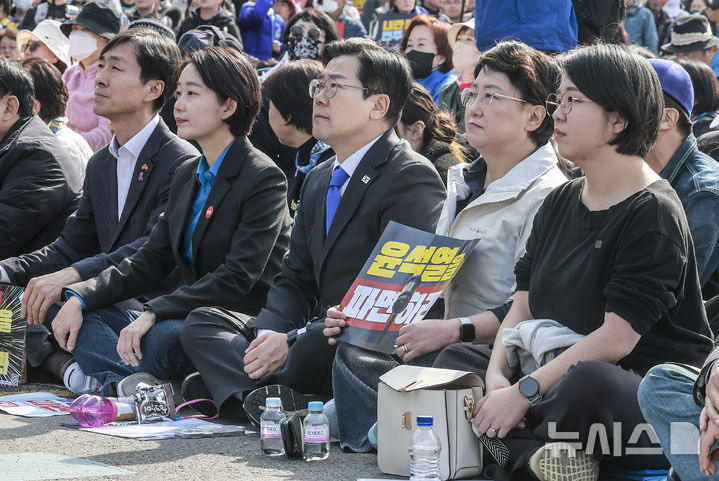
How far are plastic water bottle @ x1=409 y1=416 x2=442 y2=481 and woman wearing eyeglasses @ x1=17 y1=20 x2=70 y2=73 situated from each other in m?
7.44

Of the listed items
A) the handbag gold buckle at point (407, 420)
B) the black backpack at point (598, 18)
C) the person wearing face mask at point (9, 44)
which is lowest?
the handbag gold buckle at point (407, 420)

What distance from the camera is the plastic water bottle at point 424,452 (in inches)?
144

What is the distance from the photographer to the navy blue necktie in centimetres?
512

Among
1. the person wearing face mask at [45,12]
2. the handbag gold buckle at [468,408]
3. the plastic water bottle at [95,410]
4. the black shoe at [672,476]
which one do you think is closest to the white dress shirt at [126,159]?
the plastic water bottle at [95,410]

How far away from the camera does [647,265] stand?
362cm

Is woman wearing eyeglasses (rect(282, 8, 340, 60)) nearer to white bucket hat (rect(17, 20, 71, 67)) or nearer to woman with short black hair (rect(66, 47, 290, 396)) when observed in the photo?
white bucket hat (rect(17, 20, 71, 67))

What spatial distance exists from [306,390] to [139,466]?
105cm

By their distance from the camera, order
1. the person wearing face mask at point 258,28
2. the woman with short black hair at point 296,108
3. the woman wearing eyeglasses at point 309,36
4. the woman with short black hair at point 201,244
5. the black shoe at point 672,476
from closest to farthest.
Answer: the black shoe at point 672,476 < the woman with short black hair at point 201,244 < the woman with short black hair at point 296,108 < the woman wearing eyeglasses at point 309,36 < the person wearing face mask at point 258,28

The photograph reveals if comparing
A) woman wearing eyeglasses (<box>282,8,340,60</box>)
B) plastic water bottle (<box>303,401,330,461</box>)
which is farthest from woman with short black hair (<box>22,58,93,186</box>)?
plastic water bottle (<box>303,401,330,461</box>)

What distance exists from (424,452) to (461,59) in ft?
17.9

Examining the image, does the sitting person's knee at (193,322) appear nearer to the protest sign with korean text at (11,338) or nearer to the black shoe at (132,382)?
the black shoe at (132,382)

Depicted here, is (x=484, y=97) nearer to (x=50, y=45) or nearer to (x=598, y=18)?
(x=598, y=18)

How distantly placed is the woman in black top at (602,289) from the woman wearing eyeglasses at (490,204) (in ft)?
1.28

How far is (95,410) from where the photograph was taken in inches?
193
